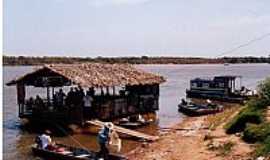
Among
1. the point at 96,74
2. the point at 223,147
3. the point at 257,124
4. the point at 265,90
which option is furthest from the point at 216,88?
the point at 223,147

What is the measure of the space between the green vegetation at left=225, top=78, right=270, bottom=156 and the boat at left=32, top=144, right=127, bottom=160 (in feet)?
13.4

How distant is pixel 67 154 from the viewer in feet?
53.3

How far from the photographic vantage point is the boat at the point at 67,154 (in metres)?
15.4

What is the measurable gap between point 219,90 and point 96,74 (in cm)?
1963

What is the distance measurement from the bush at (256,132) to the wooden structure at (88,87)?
8229mm

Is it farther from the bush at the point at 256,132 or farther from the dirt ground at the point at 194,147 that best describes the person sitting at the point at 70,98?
the bush at the point at 256,132

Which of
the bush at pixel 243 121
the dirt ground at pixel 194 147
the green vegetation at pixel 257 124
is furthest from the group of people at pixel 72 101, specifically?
the bush at pixel 243 121

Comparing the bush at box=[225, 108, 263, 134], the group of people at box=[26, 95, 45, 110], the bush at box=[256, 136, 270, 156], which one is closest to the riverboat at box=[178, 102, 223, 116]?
the group of people at box=[26, 95, 45, 110]

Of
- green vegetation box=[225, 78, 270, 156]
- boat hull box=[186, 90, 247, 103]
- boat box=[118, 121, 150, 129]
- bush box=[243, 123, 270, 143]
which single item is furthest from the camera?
boat hull box=[186, 90, 247, 103]

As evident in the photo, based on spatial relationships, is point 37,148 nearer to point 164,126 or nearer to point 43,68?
point 43,68

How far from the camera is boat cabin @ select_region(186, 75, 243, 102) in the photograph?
41094 millimetres

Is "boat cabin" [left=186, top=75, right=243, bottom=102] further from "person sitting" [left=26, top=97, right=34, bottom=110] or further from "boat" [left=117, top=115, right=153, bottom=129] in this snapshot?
"person sitting" [left=26, top=97, right=34, bottom=110]

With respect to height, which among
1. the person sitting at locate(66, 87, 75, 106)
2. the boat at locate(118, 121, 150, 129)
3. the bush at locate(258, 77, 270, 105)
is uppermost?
the bush at locate(258, 77, 270, 105)

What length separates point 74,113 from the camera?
76.0ft
